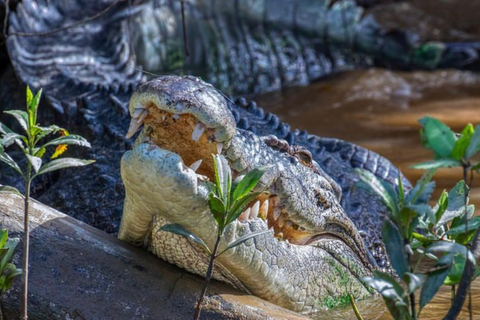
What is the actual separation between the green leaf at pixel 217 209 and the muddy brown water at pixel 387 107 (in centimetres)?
237

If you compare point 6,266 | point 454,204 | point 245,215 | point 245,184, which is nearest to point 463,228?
point 454,204

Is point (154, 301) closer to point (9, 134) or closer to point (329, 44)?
point (9, 134)

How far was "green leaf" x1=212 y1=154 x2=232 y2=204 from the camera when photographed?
6.61 ft

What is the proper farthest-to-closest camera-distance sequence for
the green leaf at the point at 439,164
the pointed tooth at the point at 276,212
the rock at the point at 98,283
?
the pointed tooth at the point at 276,212 → the rock at the point at 98,283 → the green leaf at the point at 439,164

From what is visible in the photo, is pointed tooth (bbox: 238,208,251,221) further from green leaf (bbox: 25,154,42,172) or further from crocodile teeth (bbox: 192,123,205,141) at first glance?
green leaf (bbox: 25,154,42,172)

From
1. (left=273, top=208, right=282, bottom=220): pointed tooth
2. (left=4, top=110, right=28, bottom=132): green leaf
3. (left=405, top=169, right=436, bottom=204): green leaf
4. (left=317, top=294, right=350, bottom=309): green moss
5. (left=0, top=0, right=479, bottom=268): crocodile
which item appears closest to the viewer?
(left=405, top=169, right=436, bottom=204): green leaf

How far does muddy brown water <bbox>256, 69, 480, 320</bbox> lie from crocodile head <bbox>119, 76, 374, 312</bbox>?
1573 millimetres

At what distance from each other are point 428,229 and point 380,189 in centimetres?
28

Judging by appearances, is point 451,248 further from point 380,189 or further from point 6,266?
point 6,266

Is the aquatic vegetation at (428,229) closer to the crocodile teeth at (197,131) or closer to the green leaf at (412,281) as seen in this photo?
the green leaf at (412,281)

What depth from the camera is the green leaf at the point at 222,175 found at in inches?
79.4

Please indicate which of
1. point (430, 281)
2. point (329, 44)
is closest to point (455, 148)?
point (430, 281)

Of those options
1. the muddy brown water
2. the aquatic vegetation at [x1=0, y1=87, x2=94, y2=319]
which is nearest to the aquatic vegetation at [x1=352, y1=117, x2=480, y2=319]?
the aquatic vegetation at [x1=0, y1=87, x2=94, y2=319]

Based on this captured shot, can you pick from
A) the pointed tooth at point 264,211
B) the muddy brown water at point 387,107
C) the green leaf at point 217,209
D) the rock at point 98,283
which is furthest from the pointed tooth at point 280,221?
the muddy brown water at point 387,107
